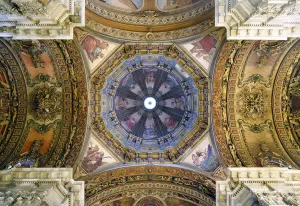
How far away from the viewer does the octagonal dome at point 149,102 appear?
14.2m

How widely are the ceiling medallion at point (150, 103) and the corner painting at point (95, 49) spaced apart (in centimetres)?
104

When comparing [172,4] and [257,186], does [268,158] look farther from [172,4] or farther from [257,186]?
[172,4]

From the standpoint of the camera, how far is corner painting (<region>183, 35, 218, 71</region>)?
13.4 m

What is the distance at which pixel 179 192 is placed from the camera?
46.6 ft

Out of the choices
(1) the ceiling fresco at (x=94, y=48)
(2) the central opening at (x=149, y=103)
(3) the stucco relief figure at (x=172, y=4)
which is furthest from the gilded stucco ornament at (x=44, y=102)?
(3) the stucco relief figure at (x=172, y=4)

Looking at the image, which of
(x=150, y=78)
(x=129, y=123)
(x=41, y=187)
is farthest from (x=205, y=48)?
(x=41, y=187)

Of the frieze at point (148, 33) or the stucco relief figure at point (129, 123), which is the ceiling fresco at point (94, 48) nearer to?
the frieze at point (148, 33)

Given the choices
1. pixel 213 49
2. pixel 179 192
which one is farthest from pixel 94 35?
pixel 179 192

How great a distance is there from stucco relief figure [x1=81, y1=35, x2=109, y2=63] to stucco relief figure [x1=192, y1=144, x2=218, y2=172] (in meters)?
6.41

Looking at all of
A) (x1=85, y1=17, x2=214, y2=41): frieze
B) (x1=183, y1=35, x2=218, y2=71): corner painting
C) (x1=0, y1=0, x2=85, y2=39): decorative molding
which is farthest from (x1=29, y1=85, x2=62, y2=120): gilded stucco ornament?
(x1=183, y1=35, x2=218, y2=71): corner painting

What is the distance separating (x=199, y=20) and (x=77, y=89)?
6207 millimetres

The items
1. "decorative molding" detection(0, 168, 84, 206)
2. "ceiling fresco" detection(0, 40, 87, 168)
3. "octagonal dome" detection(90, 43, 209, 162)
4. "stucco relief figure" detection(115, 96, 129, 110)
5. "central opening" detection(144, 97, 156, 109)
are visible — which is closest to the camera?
"decorative molding" detection(0, 168, 84, 206)

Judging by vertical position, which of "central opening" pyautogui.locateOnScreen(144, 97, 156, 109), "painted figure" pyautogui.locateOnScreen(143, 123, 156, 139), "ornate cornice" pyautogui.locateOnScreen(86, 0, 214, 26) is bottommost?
"painted figure" pyautogui.locateOnScreen(143, 123, 156, 139)

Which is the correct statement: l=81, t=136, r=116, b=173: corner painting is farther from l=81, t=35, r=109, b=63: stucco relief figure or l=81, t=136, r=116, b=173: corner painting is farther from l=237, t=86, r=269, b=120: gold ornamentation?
l=237, t=86, r=269, b=120: gold ornamentation
